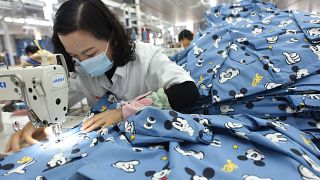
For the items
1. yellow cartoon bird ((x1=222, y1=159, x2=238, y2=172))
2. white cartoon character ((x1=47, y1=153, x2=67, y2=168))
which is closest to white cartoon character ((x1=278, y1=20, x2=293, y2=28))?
yellow cartoon bird ((x1=222, y1=159, x2=238, y2=172))

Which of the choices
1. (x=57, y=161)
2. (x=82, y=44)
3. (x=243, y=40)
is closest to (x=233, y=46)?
(x=243, y=40)

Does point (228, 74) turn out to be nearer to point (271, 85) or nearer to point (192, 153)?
point (271, 85)

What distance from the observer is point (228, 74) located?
3.89 feet

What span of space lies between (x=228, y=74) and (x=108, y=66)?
0.56 metres

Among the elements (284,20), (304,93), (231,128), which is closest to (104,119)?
(231,128)

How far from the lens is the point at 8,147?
36.4 inches

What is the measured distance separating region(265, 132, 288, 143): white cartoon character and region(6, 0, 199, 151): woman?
40cm

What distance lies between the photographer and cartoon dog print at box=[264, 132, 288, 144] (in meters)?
0.72

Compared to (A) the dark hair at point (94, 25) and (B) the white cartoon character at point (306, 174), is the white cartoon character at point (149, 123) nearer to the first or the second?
(B) the white cartoon character at point (306, 174)

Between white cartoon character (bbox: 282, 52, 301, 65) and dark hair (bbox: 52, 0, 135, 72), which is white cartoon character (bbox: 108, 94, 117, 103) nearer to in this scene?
dark hair (bbox: 52, 0, 135, 72)

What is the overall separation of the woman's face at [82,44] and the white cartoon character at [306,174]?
0.90 m

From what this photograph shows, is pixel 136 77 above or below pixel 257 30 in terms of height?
below

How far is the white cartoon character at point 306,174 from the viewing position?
598mm

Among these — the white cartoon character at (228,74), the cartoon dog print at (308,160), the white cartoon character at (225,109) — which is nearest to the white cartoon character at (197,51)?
the white cartoon character at (228,74)
